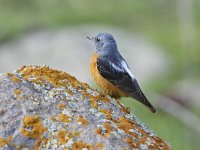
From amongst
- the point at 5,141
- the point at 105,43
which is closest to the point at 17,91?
the point at 5,141

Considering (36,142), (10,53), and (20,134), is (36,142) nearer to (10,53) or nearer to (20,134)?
(20,134)

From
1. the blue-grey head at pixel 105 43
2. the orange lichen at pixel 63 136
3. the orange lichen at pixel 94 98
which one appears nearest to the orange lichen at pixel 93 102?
the orange lichen at pixel 94 98

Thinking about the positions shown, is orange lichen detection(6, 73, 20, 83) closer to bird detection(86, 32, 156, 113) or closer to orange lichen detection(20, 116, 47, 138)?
orange lichen detection(20, 116, 47, 138)

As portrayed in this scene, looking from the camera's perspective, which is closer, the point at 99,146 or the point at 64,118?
the point at 99,146

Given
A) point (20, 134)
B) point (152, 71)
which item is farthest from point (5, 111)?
point (152, 71)

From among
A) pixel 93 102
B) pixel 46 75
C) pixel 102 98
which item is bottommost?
pixel 93 102

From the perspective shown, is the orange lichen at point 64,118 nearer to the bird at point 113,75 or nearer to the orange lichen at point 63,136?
the orange lichen at point 63,136

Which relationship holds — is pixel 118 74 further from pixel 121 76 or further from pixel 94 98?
pixel 94 98
